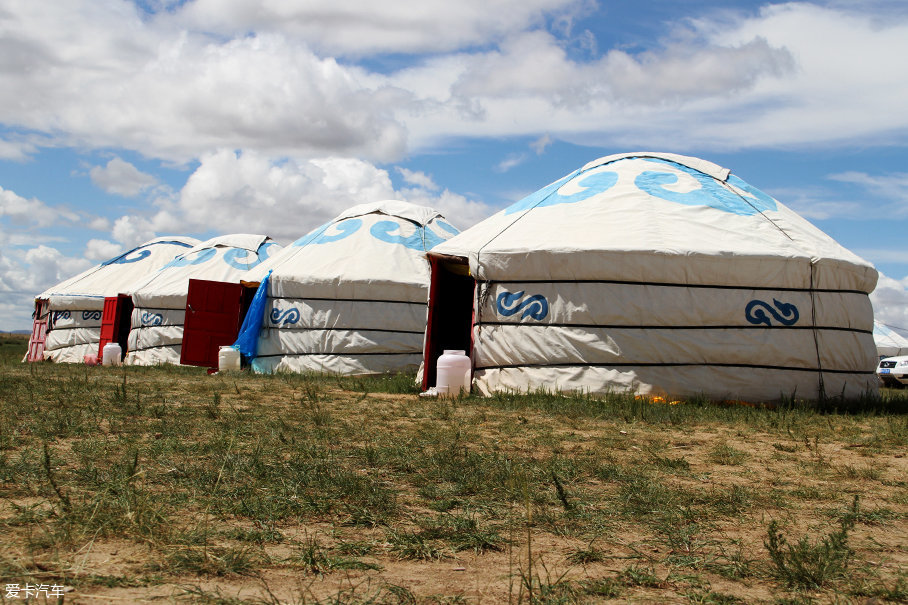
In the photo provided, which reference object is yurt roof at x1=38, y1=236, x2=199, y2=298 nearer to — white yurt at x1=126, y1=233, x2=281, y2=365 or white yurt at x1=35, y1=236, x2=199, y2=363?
white yurt at x1=35, y1=236, x2=199, y2=363

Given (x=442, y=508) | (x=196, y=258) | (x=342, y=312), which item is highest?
(x=196, y=258)

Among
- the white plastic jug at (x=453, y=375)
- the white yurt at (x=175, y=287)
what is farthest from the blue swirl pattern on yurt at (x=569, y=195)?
the white yurt at (x=175, y=287)

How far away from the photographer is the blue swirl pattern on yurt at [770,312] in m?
5.95

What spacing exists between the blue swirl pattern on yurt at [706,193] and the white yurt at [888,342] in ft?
56.7

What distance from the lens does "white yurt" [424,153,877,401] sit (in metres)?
5.93

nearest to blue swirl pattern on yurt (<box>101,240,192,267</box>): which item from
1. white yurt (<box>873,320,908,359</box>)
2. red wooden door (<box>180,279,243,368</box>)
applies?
red wooden door (<box>180,279,243,368</box>)

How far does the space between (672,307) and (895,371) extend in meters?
11.6

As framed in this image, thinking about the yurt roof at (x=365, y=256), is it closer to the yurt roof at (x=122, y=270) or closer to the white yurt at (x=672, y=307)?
the white yurt at (x=672, y=307)

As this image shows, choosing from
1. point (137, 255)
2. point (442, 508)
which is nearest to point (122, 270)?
point (137, 255)

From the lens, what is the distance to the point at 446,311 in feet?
27.6

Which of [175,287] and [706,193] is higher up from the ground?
[706,193]

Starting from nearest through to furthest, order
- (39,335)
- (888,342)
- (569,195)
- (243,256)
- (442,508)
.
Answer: (442,508) < (569,195) < (243,256) < (39,335) < (888,342)

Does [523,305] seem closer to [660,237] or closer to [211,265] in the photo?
[660,237]

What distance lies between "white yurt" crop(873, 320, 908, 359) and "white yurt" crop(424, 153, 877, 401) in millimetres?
17966
